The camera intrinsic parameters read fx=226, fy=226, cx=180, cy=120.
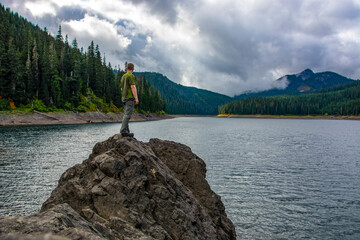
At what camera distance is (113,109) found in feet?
423

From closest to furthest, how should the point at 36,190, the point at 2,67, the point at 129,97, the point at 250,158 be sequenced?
the point at 129,97
the point at 36,190
the point at 250,158
the point at 2,67

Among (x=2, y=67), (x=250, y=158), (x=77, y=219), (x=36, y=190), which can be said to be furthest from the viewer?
(x=2, y=67)

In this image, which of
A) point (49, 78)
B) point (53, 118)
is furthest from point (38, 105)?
point (49, 78)

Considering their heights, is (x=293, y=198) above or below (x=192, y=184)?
below

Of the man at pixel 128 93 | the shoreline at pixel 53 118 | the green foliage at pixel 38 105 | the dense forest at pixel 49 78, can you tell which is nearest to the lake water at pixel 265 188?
the man at pixel 128 93

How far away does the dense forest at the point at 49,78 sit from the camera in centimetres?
8244

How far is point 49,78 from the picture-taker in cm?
9719

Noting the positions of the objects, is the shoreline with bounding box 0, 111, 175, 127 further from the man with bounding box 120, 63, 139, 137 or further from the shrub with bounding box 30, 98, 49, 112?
the man with bounding box 120, 63, 139, 137

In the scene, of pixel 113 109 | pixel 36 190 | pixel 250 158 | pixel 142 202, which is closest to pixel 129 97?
pixel 142 202

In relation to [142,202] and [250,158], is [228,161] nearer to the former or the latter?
[250,158]

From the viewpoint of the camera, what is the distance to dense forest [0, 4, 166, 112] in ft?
270

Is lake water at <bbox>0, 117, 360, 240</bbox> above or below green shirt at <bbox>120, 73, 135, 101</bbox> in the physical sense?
below

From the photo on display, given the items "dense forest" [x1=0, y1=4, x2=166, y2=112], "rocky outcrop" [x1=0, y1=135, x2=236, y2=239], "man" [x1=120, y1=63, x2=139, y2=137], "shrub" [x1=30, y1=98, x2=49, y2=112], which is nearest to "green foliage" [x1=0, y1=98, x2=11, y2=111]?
"dense forest" [x1=0, y1=4, x2=166, y2=112]

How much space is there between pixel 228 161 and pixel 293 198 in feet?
44.5
